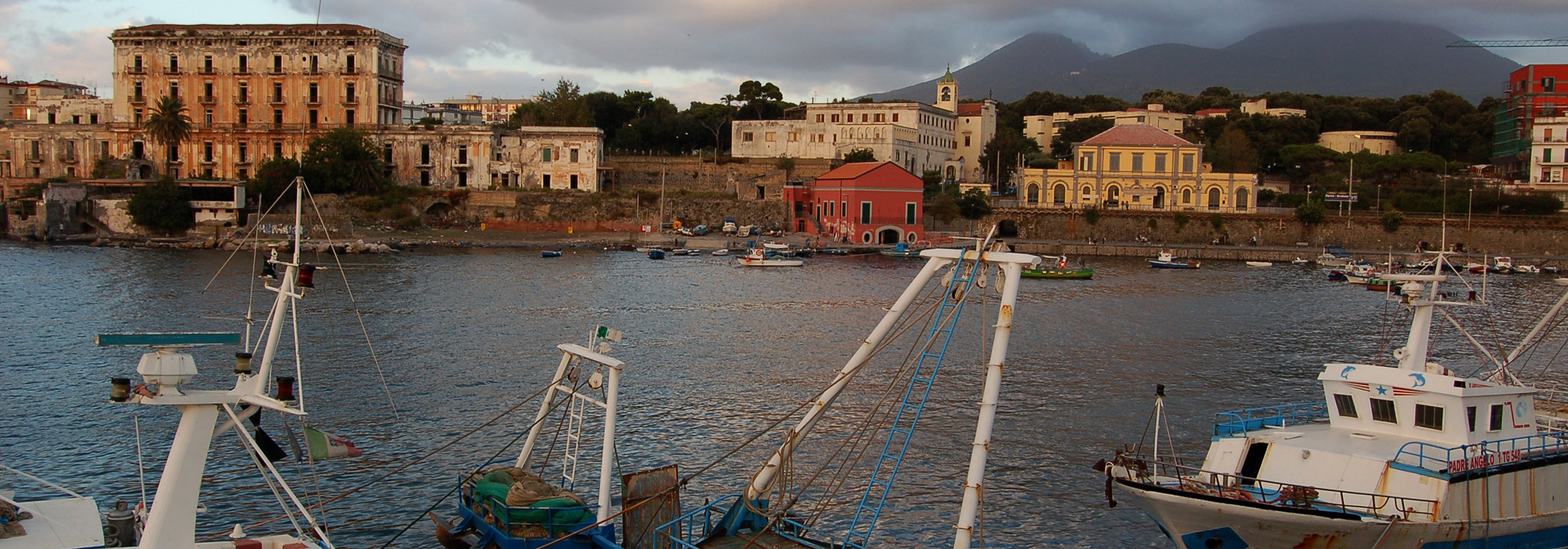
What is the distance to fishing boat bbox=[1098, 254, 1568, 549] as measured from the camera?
642 inches

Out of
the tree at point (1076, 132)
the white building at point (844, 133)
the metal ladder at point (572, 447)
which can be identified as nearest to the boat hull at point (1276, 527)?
the metal ladder at point (572, 447)

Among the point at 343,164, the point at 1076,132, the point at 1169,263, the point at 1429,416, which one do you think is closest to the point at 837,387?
the point at 1429,416

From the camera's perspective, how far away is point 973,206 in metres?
93.8

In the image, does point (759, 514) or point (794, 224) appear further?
point (794, 224)

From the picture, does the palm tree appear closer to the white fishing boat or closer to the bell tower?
the white fishing boat

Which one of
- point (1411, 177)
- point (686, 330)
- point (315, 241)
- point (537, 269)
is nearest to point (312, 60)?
point (315, 241)

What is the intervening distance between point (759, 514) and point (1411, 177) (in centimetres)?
9896

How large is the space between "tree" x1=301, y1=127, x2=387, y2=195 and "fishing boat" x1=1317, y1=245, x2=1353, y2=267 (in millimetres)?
70659

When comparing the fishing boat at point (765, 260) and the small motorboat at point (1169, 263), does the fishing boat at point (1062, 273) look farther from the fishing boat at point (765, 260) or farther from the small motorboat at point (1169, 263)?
the fishing boat at point (765, 260)

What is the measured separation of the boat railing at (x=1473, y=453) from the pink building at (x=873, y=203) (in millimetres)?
66511

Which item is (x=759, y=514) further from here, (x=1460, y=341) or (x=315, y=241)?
(x=315, y=241)

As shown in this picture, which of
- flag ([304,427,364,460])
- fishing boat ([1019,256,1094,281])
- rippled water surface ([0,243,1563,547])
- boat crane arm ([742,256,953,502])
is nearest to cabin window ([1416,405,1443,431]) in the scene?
rippled water surface ([0,243,1563,547])

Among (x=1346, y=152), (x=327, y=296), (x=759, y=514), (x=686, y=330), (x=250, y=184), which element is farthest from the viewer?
(x=1346, y=152)

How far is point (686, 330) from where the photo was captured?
1683 inches
